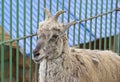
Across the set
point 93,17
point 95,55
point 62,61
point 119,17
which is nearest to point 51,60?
point 62,61

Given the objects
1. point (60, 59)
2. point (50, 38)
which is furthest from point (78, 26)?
point (50, 38)

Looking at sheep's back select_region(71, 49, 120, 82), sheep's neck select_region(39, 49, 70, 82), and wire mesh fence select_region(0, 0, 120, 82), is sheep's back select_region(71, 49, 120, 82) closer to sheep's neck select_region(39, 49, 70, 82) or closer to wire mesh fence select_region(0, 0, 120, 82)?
sheep's neck select_region(39, 49, 70, 82)

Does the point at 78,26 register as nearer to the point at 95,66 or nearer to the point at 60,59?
the point at 95,66

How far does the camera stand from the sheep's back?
224 inches

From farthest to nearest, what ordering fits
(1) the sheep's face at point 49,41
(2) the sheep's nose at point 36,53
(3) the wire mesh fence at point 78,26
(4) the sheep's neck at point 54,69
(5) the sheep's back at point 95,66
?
(3) the wire mesh fence at point 78,26
(5) the sheep's back at point 95,66
(4) the sheep's neck at point 54,69
(1) the sheep's face at point 49,41
(2) the sheep's nose at point 36,53

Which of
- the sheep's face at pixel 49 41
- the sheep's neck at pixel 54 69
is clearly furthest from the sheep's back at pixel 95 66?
the sheep's face at pixel 49 41

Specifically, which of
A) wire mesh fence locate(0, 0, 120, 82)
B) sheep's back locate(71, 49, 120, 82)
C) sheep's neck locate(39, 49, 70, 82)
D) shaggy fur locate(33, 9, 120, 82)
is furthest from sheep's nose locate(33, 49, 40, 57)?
wire mesh fence locate(0, 0, 120, 82)

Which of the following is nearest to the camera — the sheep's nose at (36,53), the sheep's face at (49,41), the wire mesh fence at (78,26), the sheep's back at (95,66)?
the sheep's nose at (36,53)

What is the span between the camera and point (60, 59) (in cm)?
546

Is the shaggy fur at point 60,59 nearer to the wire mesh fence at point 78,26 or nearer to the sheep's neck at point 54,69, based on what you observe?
the sheep's neck at point 54,69

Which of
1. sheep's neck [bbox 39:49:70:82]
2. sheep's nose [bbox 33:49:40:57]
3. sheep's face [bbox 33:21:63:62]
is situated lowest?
sheep's neck [bbox 39:49:70:82]

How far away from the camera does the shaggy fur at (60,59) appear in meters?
5.27

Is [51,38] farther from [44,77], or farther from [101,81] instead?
[101,81]

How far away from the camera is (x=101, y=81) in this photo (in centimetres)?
609
